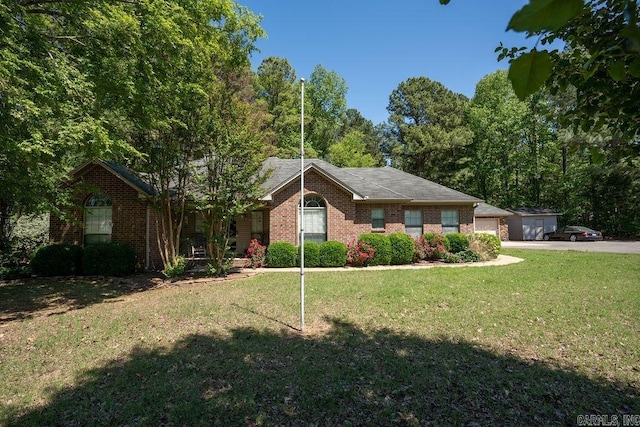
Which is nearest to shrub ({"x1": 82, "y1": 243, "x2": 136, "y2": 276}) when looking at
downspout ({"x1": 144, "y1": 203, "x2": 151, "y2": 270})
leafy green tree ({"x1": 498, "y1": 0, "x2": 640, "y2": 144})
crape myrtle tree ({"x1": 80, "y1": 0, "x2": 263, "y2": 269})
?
downspout ({"x1": 144, "y1": 203, "x2": 151, "y2": 270})

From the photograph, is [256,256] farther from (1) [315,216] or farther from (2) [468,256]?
(2) [468,256]

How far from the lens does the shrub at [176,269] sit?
11.9m

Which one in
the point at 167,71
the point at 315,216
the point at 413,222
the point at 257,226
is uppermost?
the point at 167,71

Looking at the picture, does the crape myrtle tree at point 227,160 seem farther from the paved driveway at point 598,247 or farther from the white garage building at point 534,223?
the white garage building at point 534,223

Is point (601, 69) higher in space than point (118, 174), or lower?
lower

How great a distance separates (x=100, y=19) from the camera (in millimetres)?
7078

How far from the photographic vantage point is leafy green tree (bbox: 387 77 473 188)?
38.8 metres

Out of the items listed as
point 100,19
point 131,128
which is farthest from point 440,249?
point 100,19

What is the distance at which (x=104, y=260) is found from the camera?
12.6 meters

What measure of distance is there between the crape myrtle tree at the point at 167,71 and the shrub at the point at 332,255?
5476 mm

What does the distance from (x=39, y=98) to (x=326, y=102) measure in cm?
3662

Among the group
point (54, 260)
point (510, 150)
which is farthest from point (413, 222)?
point (510, 150)

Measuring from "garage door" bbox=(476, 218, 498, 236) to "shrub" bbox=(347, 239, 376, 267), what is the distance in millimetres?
19931

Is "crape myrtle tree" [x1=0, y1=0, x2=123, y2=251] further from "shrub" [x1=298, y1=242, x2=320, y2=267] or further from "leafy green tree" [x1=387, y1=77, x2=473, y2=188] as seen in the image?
"leafy green tree" [x1=387, y1=77, x2=473, y2=188]
